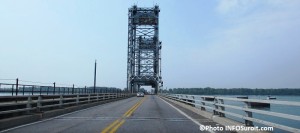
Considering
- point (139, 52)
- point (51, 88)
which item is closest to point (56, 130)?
point (51, 88)

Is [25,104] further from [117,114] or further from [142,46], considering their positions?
[142,46]

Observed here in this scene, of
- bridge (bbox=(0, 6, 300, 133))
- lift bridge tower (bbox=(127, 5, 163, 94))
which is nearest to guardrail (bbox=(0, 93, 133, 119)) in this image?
bridge (bbox=(0, 6, 300, 133))

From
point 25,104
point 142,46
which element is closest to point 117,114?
point 25,104

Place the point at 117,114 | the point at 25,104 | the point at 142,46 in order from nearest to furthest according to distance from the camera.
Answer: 1. the point at 25,104
2. the point at 117,114
3. the point at 142,46

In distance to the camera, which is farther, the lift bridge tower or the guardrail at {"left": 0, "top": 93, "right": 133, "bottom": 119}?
the lift bridge tower

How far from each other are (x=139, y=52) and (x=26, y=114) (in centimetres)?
10939

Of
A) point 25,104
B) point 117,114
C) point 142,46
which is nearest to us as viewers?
point 25,104

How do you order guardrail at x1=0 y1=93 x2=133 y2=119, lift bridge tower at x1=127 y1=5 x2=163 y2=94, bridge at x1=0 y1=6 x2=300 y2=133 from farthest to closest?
lift bridge tower at x1=127 y1=5 x2=163 y2=94 < guardrail at x1=0 y1=93 x2=133 y2=119 < bridge at x1=0 y1=6 x2=300 y2=133

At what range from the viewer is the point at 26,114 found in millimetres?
17016

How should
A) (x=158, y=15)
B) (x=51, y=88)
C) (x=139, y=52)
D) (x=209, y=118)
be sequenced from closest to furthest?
(x=209, y=118) < (x=51, y=88) < (x=158, y=15) < (x=139, y=52)

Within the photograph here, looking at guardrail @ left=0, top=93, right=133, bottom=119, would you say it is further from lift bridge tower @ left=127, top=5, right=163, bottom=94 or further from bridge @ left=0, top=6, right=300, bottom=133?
lift bridge tower @ left=127, top=5, right=163, bottom=94

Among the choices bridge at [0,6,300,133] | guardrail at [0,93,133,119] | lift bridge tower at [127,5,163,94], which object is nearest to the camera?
bridge at [0,6,300,133]

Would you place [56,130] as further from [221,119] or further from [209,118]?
[209,118]

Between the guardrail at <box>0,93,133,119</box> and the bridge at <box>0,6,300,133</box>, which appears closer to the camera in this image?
the bridge at <box>0,6,300,133</box>
